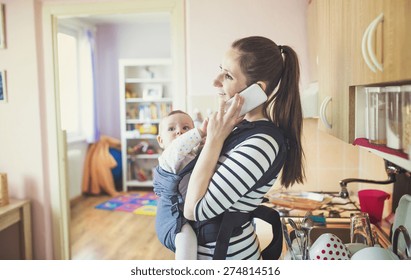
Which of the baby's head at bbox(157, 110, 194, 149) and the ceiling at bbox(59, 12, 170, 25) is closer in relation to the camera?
the baby's head at bbox(157, 110, 194, 149)

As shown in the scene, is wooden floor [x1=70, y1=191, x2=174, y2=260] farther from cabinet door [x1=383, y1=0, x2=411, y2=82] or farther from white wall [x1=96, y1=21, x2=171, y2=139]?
cabinet door [x1=383, y1=0, x2=411, y2=82]

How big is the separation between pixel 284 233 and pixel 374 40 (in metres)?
0.46

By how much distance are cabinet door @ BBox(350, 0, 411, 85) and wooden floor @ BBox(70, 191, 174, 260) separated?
1.47 meters

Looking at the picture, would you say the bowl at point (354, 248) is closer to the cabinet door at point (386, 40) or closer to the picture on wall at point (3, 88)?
the cabinet door at point (386, 40)

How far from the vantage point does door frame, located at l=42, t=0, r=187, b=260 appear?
143 cm

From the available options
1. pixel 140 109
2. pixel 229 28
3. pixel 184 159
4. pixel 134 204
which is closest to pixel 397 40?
pixel 184 159

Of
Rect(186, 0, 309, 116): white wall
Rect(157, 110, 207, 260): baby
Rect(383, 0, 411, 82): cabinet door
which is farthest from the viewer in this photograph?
Rect(186, 0, 309, 116): white wall

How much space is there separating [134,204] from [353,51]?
2984mm

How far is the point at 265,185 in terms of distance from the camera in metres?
0.77

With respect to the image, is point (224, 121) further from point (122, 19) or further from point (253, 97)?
point (122, 19)

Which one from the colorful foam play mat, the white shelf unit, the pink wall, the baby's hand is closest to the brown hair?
the baby's hand

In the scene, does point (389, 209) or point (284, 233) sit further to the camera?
point (389, 209)

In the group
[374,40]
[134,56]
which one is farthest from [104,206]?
[374,40]
